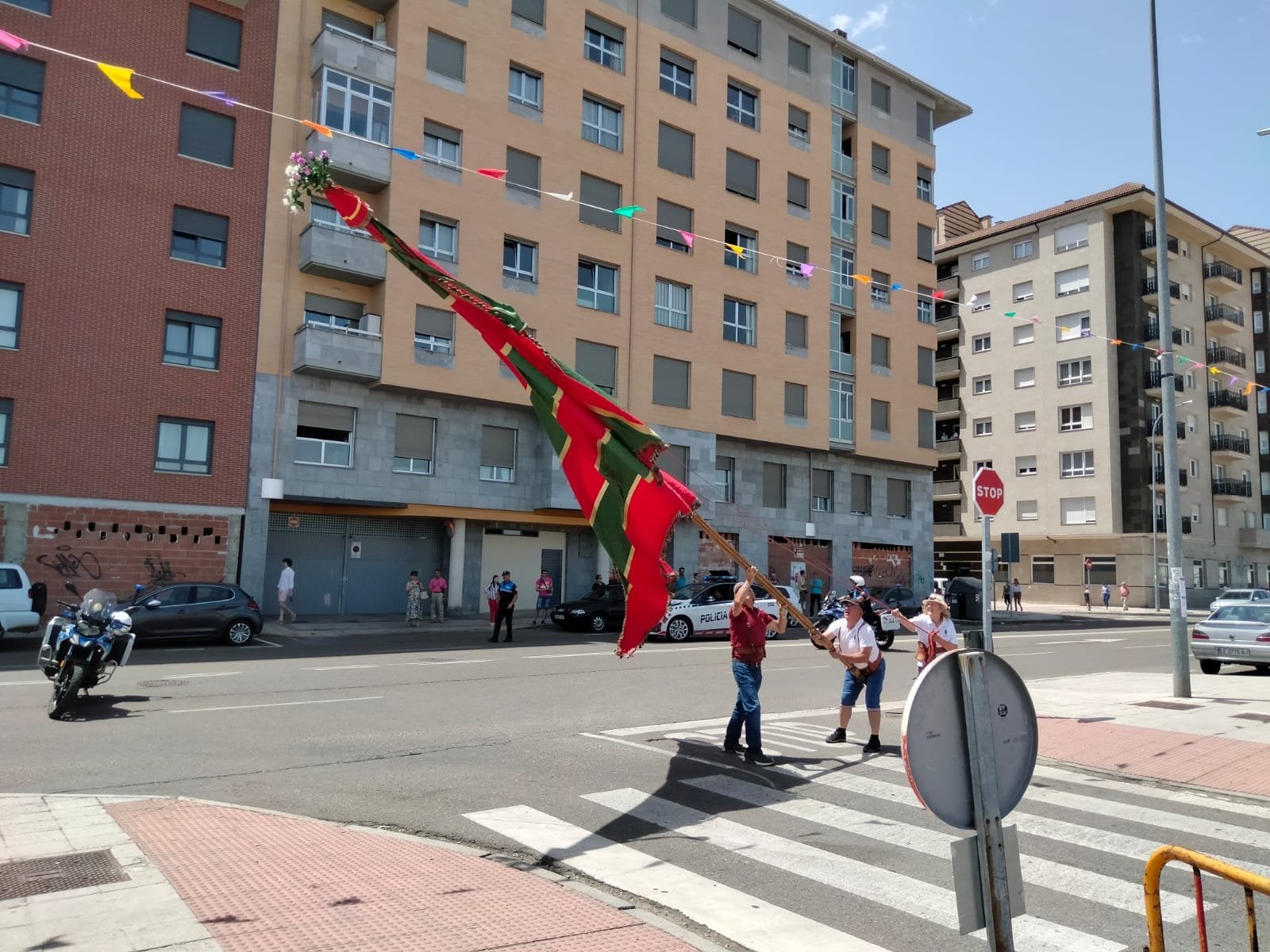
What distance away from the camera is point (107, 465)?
22.9 metres

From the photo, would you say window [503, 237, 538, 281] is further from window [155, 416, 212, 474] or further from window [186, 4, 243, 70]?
window [155, 416, 212, 474]

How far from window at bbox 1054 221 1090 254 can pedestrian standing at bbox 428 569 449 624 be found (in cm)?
4257

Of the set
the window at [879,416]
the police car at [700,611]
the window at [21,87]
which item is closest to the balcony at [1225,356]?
the window at [879,416]

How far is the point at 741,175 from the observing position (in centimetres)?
3534

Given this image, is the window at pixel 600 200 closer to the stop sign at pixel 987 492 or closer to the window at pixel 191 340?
the window at pixel 191 340

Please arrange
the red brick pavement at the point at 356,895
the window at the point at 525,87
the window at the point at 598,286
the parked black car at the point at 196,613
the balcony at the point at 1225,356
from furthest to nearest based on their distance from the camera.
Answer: the balcony at the point at 1225,356
the window at the point at 598,286
the window at the point at 525,87
the parked black car at the point at 196,613
the red brick pavement at the point at 356,895

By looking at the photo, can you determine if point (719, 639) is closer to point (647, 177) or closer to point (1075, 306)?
point (647, 177)

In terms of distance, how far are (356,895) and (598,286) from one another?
27.6 meters

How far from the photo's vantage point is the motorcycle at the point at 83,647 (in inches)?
394

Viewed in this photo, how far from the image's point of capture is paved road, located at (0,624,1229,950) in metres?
5.06

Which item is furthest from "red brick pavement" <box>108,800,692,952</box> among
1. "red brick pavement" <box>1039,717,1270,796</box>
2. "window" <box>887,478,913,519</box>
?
"window" <box>887,478,913,519</box>

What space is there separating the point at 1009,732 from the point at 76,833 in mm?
5533

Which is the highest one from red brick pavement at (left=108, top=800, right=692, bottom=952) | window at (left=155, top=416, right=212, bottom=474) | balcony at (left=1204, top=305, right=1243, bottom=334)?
balcony at (left=1204, top=305, right=1243, bottom=334)

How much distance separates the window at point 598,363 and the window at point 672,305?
2.39 m
